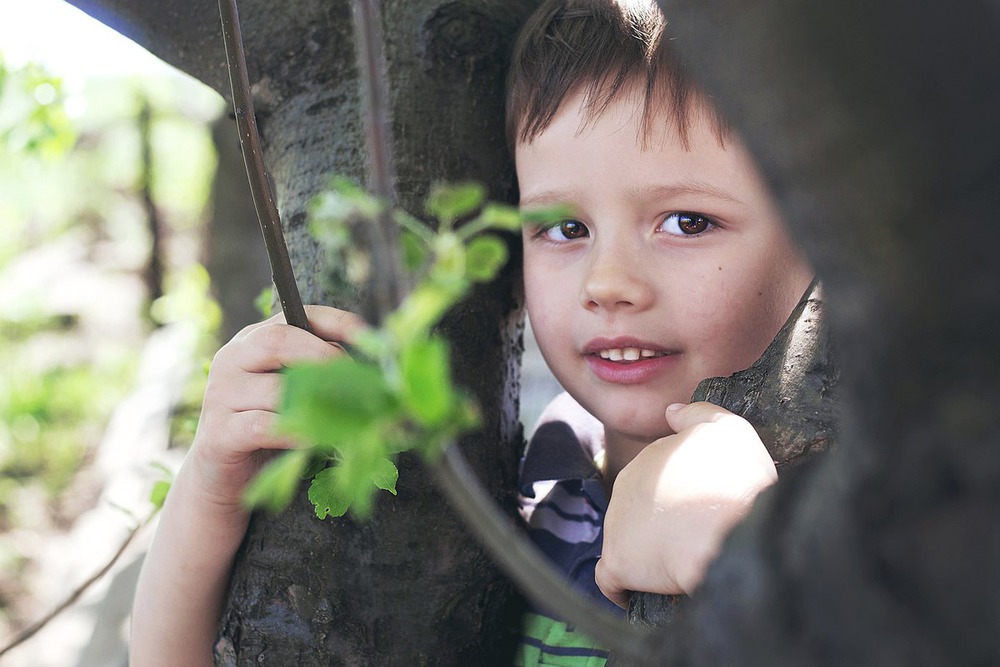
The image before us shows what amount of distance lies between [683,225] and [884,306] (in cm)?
103

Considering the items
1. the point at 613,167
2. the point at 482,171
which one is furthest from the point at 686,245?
the point at 482,171

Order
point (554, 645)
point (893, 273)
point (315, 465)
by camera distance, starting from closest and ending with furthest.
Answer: point (893, 273) < point (315, 465) < point (554, 645)

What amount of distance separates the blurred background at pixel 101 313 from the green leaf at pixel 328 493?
0.68 m

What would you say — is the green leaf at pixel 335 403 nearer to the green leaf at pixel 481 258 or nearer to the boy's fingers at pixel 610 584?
the green leaf at pixel 481 258

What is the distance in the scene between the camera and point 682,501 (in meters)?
0.97

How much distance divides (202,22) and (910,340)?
142 cm

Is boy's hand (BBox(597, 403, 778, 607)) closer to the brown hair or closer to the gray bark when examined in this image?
the gray bark

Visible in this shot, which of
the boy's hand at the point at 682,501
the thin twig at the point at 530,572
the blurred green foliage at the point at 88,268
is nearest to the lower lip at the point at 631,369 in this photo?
the boy's hand at the point at 682,501

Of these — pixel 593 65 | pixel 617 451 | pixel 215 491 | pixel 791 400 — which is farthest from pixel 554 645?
pixel 593 65

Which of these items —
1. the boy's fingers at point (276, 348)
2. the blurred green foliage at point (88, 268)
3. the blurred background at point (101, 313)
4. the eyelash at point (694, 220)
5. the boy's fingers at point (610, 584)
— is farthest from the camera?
the blurred green foliage at point (88, 268)

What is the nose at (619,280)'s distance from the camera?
55.6 inches

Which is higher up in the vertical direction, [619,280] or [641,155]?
[641,155]

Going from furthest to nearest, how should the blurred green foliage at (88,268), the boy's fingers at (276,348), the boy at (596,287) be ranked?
the blurred green foliage at (88,268) < the boy at (596,287) < the boy's fingers at (276,348)

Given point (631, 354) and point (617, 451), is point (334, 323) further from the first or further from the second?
point (617, 451)
